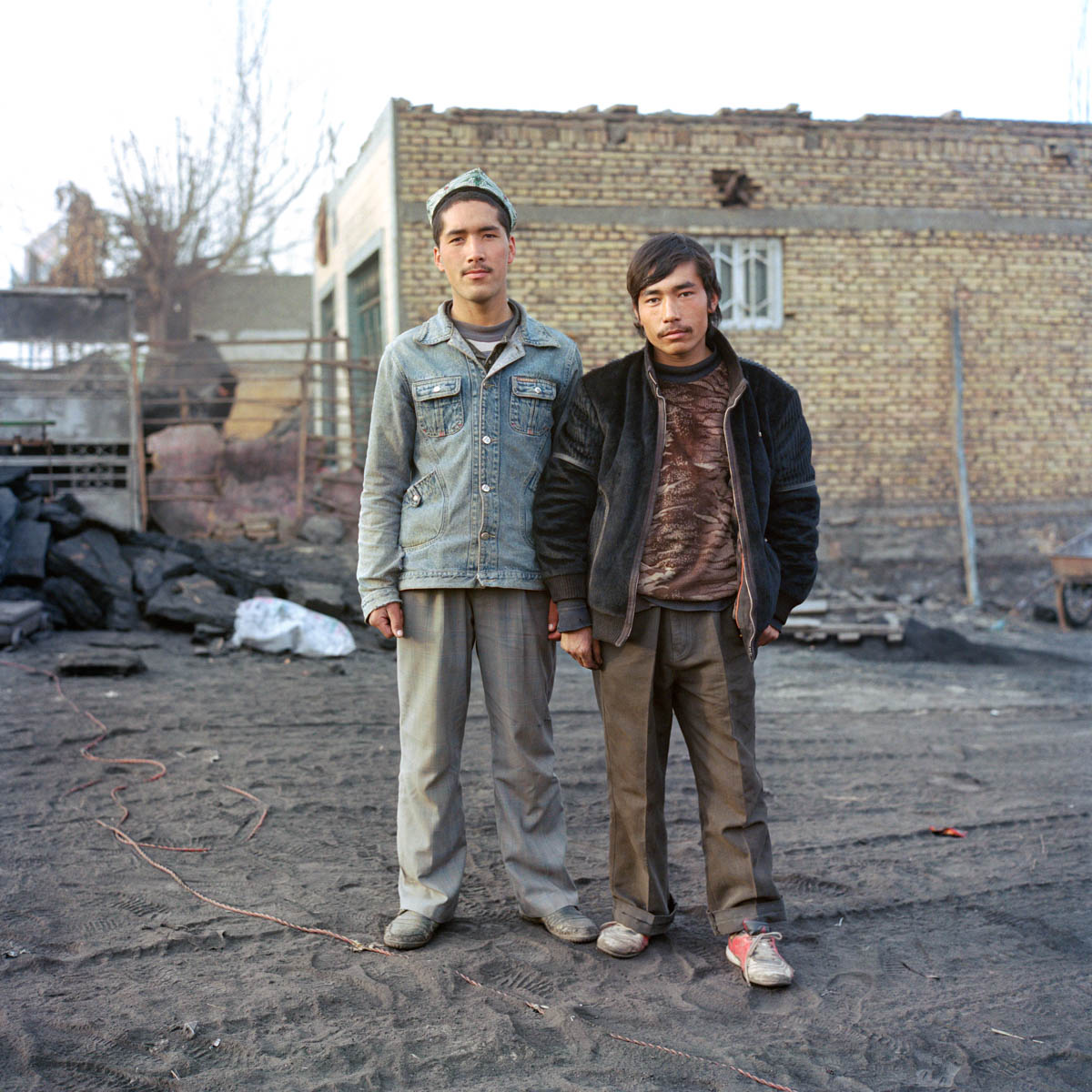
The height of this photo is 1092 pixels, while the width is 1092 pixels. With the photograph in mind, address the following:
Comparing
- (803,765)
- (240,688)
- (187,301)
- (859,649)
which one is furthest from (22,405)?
(187,301)

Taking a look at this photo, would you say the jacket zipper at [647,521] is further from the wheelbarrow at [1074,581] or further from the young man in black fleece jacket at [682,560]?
the wheelbarrow at [1074,581]

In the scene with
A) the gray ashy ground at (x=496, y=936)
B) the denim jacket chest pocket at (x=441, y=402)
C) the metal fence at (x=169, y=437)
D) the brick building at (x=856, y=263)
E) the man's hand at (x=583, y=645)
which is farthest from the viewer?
the metal fence at (x=169, y=437)

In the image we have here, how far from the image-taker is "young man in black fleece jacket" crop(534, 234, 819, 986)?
115 inches

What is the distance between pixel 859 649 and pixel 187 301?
72.9 ft

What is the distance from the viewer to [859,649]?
9.78 metres

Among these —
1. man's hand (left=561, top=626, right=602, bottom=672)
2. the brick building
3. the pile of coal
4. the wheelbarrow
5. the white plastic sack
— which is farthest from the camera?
the brick building

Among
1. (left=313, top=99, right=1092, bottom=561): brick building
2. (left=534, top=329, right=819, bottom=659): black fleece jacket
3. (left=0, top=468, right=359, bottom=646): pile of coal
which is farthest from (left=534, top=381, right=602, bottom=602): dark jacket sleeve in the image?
(left=313, top=99, right=1092, bottom=561): brick building

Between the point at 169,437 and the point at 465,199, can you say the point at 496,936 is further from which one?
the point at 169,437

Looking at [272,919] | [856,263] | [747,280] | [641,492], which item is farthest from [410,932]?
[856,263]

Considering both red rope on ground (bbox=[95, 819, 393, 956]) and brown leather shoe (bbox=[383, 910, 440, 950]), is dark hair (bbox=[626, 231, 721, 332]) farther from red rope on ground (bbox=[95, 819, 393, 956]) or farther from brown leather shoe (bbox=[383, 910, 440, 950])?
red rope on ground (bbox=[95, 819, 393, 956])

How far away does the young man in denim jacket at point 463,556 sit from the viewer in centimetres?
309

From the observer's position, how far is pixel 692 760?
9.85ft

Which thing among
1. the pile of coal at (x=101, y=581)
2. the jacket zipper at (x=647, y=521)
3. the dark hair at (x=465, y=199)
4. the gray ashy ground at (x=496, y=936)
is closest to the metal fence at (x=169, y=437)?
the pile of coal at (x=101, y=581)

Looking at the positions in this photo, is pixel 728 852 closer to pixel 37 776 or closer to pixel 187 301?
pixel 37 776
